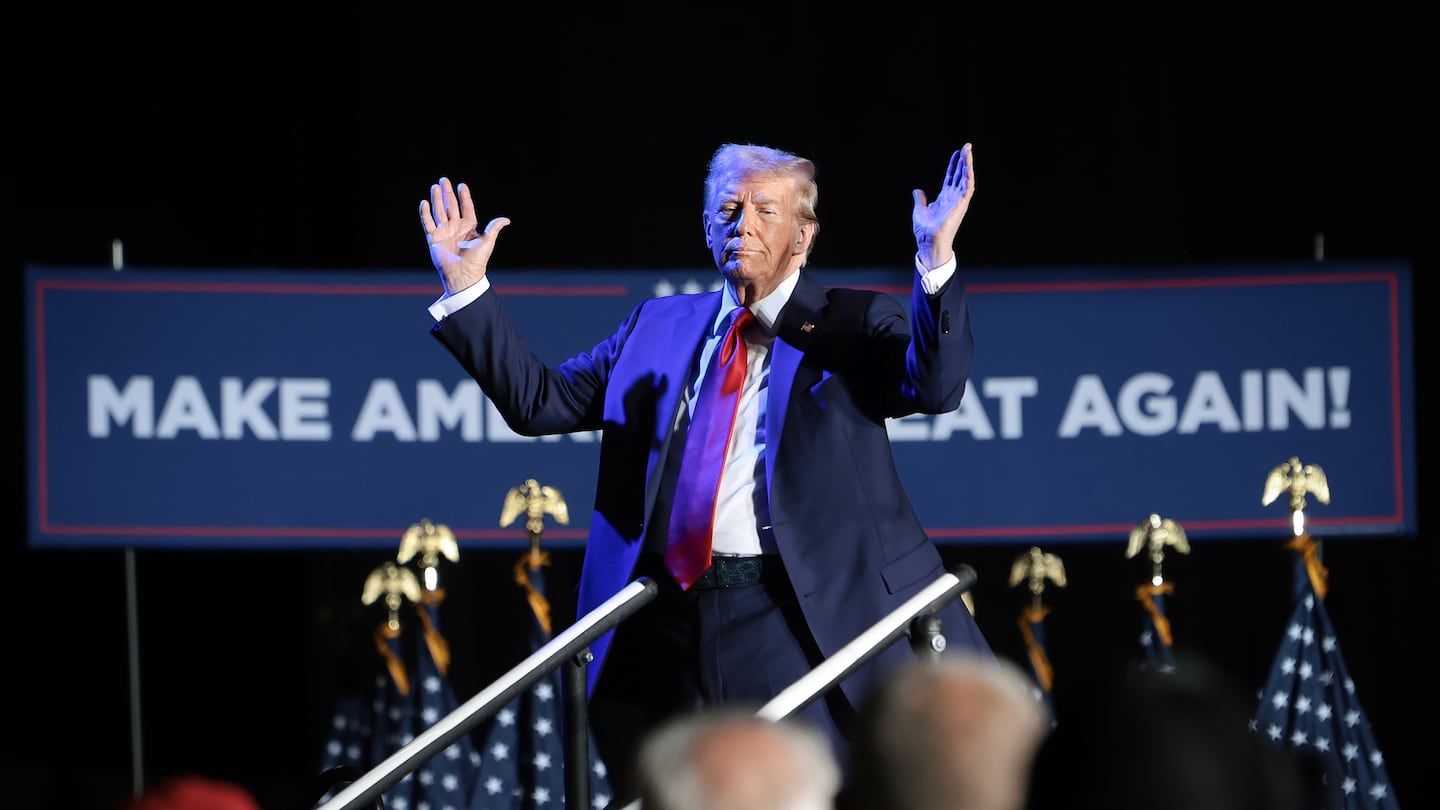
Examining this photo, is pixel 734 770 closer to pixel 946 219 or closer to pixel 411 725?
pixel 946 219

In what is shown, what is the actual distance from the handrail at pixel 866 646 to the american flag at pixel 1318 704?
→ 192cm

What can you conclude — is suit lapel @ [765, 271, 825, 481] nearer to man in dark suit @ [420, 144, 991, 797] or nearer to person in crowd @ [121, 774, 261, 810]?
man in dark suit @ [420, 144, 991, 797]

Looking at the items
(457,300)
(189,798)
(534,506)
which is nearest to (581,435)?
(534,506)

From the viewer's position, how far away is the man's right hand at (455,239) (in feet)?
9.85

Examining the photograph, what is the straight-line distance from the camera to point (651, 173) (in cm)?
496

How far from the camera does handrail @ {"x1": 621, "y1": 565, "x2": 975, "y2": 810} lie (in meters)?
2.62

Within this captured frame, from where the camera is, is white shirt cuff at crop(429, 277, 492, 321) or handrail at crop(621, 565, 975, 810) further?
white shirt cuff at crop(429, 277, 492, 321)

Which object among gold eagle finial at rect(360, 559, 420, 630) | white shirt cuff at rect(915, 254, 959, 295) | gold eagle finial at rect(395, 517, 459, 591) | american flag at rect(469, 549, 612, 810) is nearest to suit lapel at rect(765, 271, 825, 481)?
white shirt cuff at rect(915, 254, 959, 295)

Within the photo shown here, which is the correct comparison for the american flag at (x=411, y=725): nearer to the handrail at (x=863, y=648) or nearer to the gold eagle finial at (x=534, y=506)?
the gold eagle finial at (x=534, y=506)

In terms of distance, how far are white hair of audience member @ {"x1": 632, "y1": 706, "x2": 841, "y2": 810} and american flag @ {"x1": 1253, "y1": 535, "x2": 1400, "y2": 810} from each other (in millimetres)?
3384

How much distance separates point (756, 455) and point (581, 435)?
1.73 metres

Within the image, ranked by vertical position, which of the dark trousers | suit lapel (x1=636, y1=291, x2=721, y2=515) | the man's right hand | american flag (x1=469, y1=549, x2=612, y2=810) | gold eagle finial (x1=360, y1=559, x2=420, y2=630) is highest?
the man's right hand

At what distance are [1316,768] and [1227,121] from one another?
13.0ft

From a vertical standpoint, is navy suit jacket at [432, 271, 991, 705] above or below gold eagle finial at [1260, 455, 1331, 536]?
above
